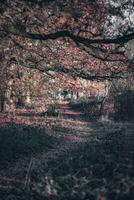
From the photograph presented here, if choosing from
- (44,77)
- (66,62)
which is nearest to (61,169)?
(66,62)

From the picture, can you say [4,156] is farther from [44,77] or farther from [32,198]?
[44,77]

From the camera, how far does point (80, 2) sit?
15133 millimetres

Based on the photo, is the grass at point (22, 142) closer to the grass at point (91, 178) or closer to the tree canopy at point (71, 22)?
the grass at point (91, 178)

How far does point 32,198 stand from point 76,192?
1.11 metres

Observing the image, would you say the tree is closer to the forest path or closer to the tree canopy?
the tree canopy

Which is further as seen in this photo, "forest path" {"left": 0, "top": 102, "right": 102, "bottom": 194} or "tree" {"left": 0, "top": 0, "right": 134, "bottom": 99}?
"tree" {"left": 0, "top": 0, "right": 134, "bottom": 99}

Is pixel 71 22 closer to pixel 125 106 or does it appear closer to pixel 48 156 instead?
pixel 48 156

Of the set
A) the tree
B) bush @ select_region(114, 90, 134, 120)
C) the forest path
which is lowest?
the forest path

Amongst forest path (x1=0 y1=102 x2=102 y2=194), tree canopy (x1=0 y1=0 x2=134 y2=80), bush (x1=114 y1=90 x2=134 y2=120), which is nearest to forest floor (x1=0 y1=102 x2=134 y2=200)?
forest path (x1=0 y1=102 x2=102 y2=194)

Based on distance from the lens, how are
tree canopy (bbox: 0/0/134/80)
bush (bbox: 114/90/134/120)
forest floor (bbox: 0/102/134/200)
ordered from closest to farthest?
forest floor (bbox: 0/102/134/200), tree canopy (bbox: 0/0/134/80), bush (bbox: 114/90/134/120)

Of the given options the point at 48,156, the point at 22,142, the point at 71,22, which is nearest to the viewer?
the point at 71,22

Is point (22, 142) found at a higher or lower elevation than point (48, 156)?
higher

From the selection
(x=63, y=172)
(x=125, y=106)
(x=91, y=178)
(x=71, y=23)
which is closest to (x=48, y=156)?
(x=63, y=172)

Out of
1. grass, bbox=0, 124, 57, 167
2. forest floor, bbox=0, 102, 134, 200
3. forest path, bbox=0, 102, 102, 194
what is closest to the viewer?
forest floor, bbox=0, 102, 134, 200
